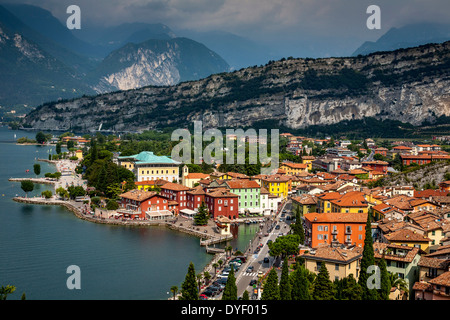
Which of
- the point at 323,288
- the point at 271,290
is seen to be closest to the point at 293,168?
the point at 323,288

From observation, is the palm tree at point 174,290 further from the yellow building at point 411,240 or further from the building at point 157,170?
the building at point 157,170

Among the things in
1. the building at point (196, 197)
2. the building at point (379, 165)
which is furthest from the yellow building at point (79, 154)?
the building at point (196, 197)

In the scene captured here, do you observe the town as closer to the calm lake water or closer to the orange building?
the orange building

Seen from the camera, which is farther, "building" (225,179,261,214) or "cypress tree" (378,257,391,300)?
"building" (225,179,261,214)

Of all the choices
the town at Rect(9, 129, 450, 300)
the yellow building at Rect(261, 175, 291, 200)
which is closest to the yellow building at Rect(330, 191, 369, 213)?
the town at Rect(9, 129, 450, 300)

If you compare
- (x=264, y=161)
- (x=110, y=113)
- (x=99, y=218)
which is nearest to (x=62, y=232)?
(x=99, y=218)

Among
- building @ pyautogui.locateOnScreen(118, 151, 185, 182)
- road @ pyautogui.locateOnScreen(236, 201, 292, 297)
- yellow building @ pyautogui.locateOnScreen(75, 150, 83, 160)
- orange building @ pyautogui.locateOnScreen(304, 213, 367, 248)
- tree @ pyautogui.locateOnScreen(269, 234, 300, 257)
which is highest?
yellow building @ pyautogui.locateOnScreen(75, 150, 83, 160)

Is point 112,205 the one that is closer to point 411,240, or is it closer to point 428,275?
point 411,240
